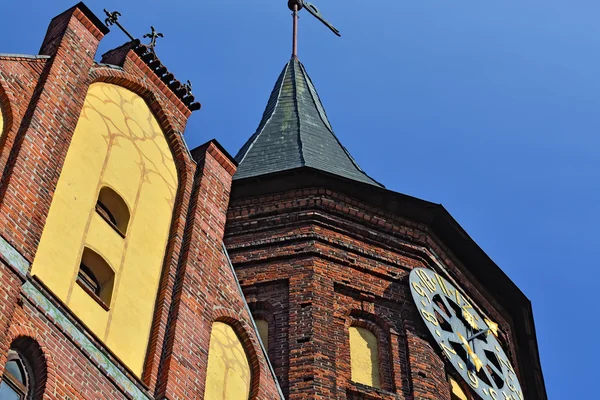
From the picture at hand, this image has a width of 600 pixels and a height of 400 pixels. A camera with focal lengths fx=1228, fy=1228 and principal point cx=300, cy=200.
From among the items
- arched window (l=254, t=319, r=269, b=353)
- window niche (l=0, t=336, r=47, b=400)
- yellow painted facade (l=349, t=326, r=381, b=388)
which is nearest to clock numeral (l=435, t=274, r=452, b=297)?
yellow painted facade (l=349, t=326, r=381, b=388)

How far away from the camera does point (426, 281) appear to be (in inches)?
742

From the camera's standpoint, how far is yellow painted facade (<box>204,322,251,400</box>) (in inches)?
471

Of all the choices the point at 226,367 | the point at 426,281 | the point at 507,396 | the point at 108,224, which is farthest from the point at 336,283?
the point at 108,224

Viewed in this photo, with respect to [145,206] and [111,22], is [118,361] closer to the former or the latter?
[145,206]

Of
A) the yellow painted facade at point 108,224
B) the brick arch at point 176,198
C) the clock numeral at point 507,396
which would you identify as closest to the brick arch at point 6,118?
the yellow painted facade at point 108,224

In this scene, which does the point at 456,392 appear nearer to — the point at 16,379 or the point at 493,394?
the point at 493,394

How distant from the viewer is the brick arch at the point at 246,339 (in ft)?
41.4

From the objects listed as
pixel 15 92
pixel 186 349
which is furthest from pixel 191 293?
pixel 15 92

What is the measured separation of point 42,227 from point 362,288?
341 inches

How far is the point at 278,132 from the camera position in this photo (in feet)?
73.4

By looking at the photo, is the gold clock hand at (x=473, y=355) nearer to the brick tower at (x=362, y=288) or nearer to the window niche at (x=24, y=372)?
the brick tower at (x=362, y=288)

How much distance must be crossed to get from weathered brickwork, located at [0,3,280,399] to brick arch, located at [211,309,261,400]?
0.04 feet

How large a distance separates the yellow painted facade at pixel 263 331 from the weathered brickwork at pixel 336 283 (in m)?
0.08

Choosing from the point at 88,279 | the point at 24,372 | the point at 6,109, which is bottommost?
the point at 24,372
